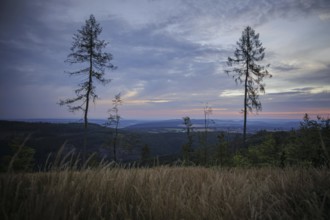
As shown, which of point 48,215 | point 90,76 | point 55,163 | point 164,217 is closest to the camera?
point 48,215

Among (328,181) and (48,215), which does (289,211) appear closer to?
(328,181)

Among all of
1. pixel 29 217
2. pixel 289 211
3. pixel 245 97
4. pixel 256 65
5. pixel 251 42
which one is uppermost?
pixel 251 42

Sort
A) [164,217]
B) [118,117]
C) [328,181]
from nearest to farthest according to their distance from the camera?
[164,217], [328,181], [118,117]

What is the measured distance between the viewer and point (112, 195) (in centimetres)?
240

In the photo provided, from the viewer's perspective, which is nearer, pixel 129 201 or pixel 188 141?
pixel 129 201

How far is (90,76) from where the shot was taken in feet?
80.0

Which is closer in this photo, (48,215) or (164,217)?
(48,215)

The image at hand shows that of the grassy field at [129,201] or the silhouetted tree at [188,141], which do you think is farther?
the silhouetted tree at [188,141]

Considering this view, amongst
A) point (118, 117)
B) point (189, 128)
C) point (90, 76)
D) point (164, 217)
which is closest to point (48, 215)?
point (164, 217)

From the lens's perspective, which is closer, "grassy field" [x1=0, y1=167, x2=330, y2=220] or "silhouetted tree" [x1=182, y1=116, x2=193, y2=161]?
"grassy field" [x1=0, y1=167, x2=330, y2=220]

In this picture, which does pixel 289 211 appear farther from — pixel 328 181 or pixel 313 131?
pixel 313 131

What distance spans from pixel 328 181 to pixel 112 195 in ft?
7.90

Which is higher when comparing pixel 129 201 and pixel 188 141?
pixel 129 201

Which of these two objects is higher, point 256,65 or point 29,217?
point 256,65
